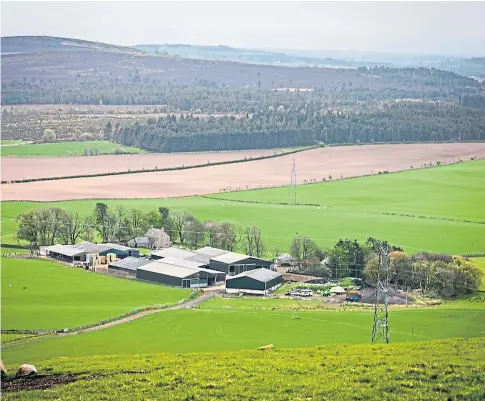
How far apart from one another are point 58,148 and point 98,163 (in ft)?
43.1

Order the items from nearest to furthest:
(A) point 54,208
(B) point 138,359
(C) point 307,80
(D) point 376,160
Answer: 1. (B) point 138,359
2. (A) point 54,208
3. (D) point 376,160
4. (C) point 307,80

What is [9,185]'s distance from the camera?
66.8m

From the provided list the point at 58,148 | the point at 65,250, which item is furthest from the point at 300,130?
the point at 65,250

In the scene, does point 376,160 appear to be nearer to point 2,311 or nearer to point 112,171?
point 112,171

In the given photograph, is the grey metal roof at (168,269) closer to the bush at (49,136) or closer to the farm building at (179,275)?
the farm building at (179,275)

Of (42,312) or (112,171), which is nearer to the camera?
(42,312)

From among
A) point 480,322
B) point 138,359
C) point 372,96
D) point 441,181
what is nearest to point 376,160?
point 441,181

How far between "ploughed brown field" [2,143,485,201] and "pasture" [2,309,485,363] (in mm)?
29235

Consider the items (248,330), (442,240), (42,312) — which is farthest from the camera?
(442,240)

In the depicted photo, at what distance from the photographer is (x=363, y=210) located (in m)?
59.2

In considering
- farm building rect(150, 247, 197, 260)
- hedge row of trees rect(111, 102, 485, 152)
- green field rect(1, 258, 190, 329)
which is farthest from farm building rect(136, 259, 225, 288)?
hedge row of trees rect(111, 102, 485, 152)

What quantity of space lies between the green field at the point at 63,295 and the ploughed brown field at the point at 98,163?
27202 mm

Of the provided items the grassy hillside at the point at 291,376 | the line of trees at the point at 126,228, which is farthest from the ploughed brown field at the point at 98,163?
the grassy hillside at the point at 291,376

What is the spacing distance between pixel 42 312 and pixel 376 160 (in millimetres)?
51269
